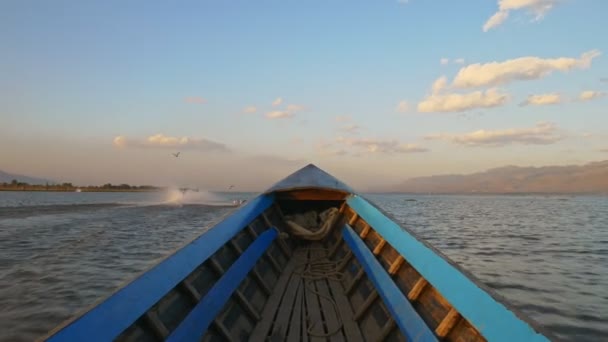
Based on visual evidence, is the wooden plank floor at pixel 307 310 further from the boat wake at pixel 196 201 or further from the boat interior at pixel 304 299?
the boat wake at pixel 196 201

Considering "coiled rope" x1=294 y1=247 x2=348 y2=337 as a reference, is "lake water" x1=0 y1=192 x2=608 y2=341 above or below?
below

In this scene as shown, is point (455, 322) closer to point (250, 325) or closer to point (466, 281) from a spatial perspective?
point (466, 281)

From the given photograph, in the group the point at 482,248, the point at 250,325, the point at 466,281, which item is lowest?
the point at 482,248

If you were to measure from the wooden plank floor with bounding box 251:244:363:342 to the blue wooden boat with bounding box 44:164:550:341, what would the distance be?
0.04 ft

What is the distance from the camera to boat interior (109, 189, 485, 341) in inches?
114

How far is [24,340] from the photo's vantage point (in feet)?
18.1

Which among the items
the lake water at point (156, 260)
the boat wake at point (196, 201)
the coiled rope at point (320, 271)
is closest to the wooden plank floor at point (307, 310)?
the coiled rope at point (320, 271)

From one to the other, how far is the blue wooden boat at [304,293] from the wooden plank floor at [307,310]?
13 mm

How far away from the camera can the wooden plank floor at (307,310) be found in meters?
3.80

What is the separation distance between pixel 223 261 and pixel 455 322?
2829mm

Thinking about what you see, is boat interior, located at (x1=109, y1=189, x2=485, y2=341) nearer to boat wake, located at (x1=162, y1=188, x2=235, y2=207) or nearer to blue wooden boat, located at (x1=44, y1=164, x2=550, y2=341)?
blue wooden boat, located at (x1=44, y1=164, x2=550, y2=341)

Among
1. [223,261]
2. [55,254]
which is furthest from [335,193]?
[55,254]

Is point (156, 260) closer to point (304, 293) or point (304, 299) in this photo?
point (304, 299)

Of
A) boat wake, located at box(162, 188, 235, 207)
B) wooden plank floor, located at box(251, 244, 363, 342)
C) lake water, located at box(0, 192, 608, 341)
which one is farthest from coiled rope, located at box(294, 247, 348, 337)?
boat wake, located at box(162, 188, 235, 207)
